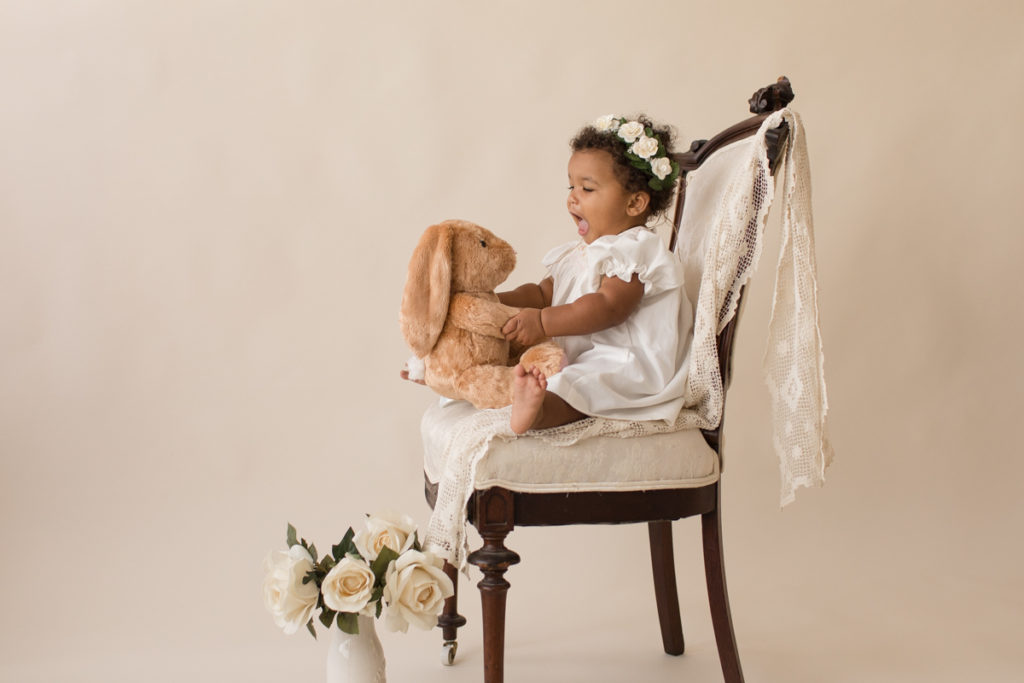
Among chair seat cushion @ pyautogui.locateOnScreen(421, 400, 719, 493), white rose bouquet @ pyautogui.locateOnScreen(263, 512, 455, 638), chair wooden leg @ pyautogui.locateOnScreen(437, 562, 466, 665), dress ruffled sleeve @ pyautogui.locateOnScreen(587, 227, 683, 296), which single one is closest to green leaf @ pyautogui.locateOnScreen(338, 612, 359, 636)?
white rose bouquet @ pyautogui.locateOnScreen(263, 512, 455, 638)

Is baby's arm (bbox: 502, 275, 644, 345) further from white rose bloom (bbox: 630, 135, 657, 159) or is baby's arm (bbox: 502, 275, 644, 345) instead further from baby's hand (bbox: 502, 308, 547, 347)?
white rose bloom (bbox: 630, 135, 657, 159)

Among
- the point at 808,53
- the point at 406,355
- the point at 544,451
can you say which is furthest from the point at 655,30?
the point at 544,451

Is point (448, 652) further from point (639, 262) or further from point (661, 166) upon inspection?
point (661, 166)

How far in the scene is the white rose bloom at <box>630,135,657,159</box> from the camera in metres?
1.99

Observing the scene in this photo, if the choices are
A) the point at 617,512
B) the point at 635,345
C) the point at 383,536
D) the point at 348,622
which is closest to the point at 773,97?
the point at 635,345

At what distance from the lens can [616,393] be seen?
181 cm

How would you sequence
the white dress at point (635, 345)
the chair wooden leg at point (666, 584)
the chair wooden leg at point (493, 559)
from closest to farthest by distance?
the chair wooden leg at point (493, 559) → the white dress at point (635, 345) → the chair wooden leg at point (666, 584)

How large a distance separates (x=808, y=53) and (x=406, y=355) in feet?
5.10

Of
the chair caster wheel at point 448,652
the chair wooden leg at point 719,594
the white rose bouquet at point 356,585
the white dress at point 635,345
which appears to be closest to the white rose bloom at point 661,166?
the white dress at point 635,345

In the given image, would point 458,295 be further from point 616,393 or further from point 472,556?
point 472,556

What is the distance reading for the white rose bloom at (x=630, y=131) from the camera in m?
2.00

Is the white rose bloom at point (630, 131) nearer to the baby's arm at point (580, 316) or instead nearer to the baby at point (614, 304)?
the baby at point (614, 304)

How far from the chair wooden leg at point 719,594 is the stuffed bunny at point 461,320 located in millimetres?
416

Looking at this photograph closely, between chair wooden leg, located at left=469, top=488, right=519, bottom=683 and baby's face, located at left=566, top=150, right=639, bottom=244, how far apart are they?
62 centimetres
